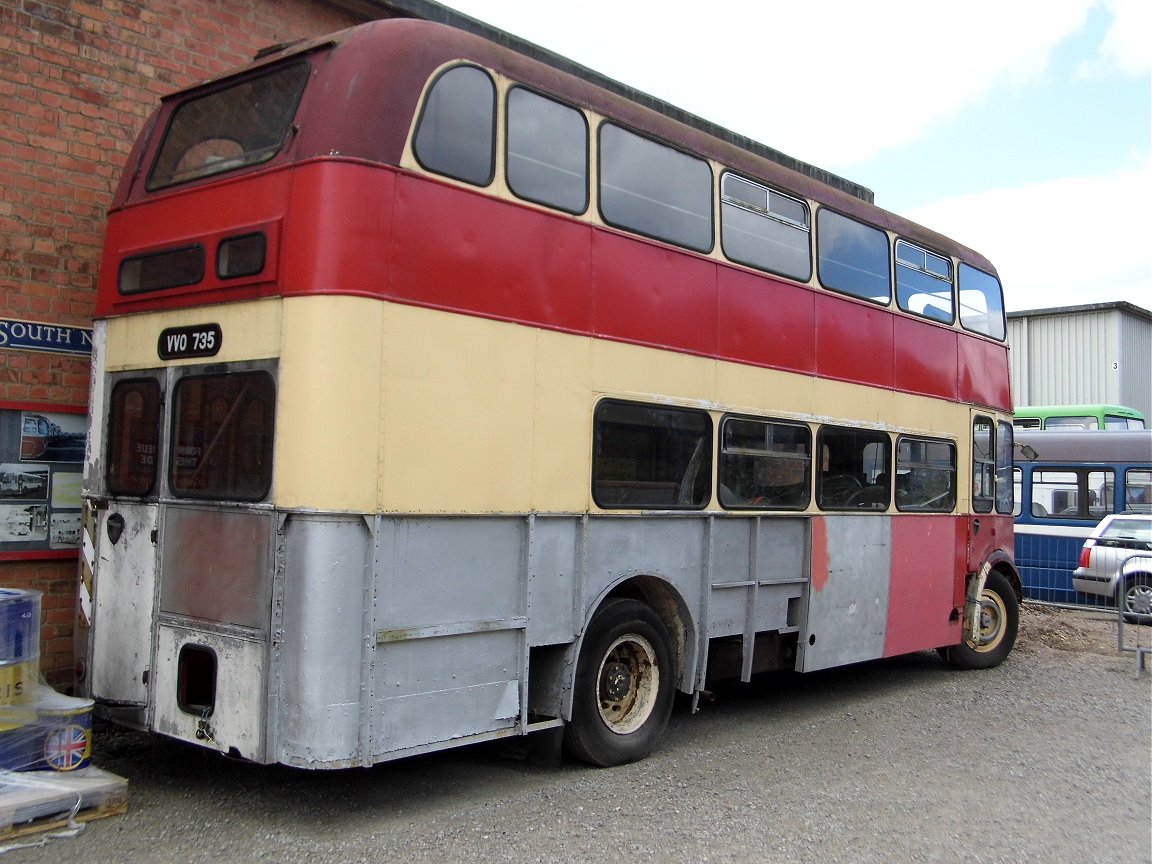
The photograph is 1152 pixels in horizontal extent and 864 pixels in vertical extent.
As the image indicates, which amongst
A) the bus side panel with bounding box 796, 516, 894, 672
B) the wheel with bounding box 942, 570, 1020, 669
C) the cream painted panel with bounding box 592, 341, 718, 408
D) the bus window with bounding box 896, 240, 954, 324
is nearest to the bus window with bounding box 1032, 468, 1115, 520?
the wheel with bounding box 942, 570, 1020, 669

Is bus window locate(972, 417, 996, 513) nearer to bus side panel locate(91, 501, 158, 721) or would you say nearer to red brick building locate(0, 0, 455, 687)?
bus side panel locate(91, 501, 158, 721)

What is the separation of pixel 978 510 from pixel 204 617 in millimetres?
7989

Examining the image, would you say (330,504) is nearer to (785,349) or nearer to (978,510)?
(785,349)

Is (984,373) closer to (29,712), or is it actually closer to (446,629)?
(446,629)

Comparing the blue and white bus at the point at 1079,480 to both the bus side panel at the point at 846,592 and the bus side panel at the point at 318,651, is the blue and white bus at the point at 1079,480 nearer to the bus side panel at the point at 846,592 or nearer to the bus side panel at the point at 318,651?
the bus side panel at the point at 846,592

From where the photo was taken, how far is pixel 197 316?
19.9 ft

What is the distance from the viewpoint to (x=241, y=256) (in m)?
5.83

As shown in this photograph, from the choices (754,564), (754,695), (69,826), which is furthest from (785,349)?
(69,826)

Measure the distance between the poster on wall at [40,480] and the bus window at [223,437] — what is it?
1849mm

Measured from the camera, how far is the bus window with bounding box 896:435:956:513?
9836 millimetres

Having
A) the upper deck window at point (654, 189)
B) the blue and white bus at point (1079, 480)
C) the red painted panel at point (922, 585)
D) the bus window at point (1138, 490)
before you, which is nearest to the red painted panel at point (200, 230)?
the upper deck window at point (654, 189)

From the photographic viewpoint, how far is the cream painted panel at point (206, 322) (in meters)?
5.66

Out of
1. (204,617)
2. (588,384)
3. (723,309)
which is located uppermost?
(723,309)

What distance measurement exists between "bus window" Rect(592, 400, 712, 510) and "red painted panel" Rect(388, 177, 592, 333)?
2.32ft
